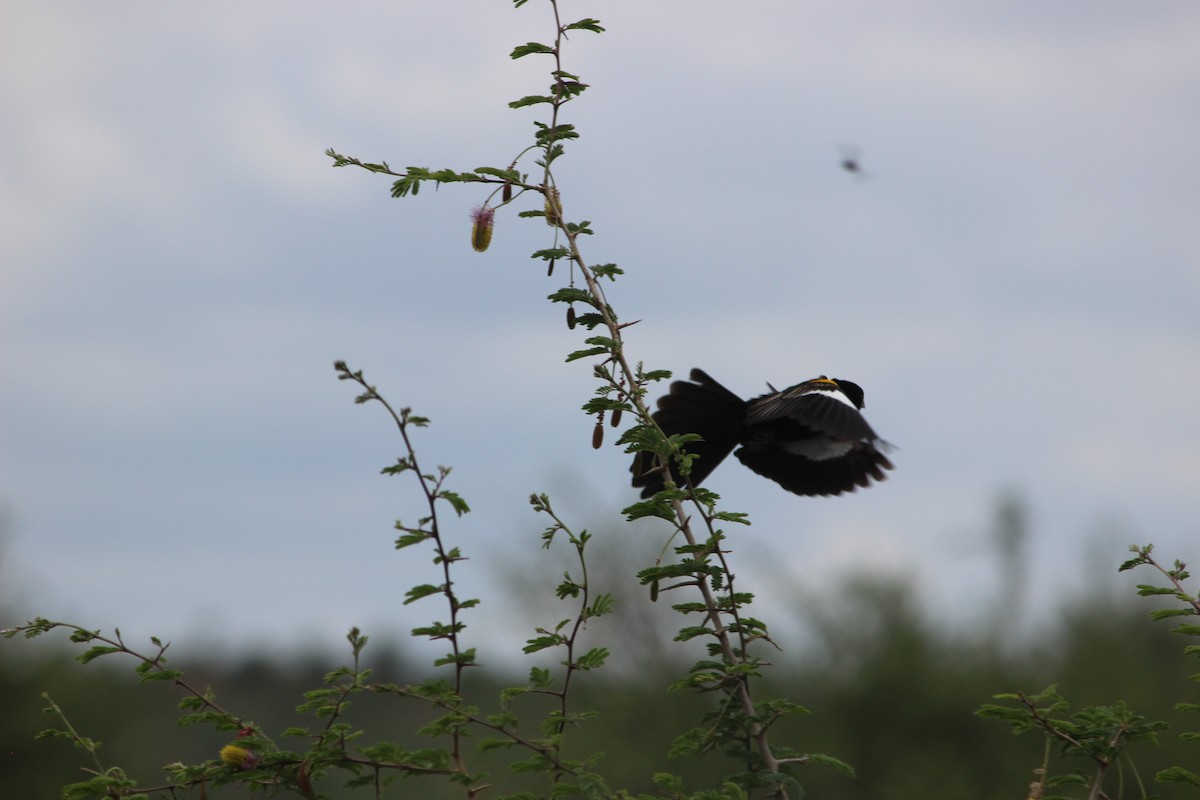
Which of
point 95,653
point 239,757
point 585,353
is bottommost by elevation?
point 239,757

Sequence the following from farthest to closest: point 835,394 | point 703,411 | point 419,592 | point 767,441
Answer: point 767,441 → point 703,411 → point 835,394 → point 419,592

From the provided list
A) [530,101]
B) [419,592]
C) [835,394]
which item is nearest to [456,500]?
[419,592]

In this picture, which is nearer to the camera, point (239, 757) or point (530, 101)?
point (239, 757)

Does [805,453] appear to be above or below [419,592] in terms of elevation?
above

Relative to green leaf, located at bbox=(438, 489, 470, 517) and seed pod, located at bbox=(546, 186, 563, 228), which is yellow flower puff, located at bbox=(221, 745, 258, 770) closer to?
green leaf, located at bbox=(438, 489, 470, 517)

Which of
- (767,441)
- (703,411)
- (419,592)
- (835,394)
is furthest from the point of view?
(767,441)

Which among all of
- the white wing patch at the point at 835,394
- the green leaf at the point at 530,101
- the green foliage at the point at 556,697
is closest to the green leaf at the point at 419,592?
the green foliage at the point at 556,697

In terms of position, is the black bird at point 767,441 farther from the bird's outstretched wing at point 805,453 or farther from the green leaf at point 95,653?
the green leaf at point 95,653

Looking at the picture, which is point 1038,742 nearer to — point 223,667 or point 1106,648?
point 1106,648

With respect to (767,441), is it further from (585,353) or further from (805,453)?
(585,353)

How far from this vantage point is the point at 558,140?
10.9 ft

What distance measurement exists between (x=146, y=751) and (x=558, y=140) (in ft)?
61.1

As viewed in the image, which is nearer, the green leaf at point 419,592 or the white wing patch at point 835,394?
the green leaf at point 419,592

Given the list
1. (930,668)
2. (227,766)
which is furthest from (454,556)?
(930,668)
